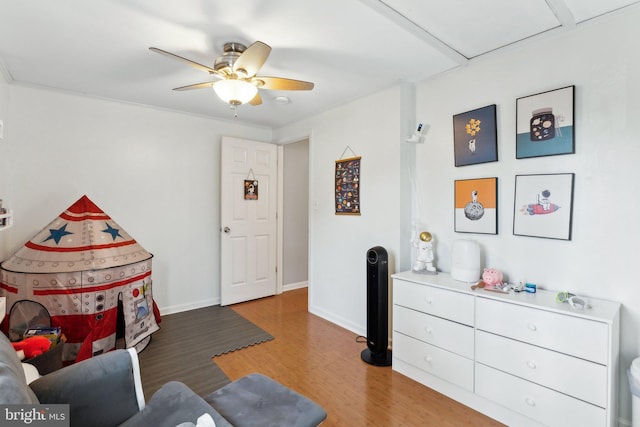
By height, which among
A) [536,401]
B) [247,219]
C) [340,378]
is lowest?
[340,378]

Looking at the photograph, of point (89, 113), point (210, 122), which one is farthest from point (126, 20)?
point (210, 122)

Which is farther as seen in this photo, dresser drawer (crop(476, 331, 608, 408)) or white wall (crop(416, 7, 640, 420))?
white wall (crop(416, 7, 640, 420))

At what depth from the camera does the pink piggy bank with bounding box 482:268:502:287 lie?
6.97 feet

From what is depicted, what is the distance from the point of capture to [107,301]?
254cm

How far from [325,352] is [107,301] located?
189 centimetres

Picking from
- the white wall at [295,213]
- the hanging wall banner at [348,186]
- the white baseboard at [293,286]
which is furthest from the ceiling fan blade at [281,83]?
the white baseboard at [293,286]

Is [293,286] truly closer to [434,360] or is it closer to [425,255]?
[425,255]

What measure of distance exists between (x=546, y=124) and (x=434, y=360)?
69.7 inches

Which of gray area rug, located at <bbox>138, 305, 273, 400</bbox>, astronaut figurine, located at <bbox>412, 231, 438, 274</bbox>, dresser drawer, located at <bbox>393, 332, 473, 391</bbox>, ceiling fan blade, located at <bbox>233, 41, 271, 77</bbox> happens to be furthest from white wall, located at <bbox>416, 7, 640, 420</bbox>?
gray area rug, located at <bbox>138, 305, 273, 400</bbox>

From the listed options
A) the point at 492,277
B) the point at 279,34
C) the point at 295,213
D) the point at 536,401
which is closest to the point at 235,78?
the point at 279,34

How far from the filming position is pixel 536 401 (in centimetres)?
173

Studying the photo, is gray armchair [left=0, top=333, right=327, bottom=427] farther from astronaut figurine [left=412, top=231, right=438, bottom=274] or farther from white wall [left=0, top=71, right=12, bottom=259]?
white wall [left=0, top=71, right=12, bottom=259]

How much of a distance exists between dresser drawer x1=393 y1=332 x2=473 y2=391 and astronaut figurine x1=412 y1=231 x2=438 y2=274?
558 mm

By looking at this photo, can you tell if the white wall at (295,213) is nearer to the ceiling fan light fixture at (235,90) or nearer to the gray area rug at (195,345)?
the gray area rug at (195,345)
